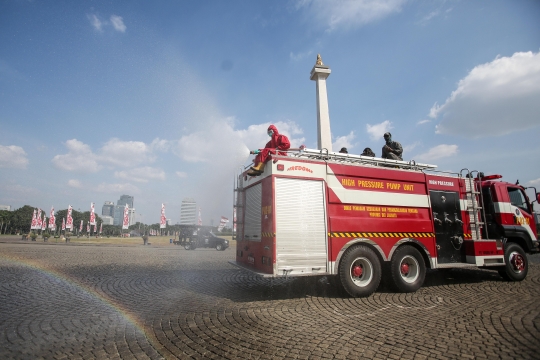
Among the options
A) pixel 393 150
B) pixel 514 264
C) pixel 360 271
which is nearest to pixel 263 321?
pixel 360 271

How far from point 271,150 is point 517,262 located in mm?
8307

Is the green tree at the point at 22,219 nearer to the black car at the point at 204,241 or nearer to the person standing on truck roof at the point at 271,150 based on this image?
the black car at the point at 204,241

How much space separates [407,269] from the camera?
7.38 metres

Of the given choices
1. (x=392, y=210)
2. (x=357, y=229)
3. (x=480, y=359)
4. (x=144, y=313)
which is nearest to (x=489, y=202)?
(x=392, y=210)

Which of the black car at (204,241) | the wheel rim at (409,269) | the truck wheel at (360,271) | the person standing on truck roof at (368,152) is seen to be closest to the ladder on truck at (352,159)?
the person standing on truck roof at (368,152)

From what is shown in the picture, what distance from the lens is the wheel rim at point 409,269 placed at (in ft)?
23.9

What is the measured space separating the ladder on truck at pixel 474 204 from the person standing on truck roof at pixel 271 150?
587 centimetres

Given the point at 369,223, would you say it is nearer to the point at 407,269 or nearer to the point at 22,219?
the point at 407,269

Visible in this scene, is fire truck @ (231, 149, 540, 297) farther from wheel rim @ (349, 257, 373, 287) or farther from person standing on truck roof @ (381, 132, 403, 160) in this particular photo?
person standing on truck roof @ (381, 132, 403, 160)

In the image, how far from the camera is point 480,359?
351 cm

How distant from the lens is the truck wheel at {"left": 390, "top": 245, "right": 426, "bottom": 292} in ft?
23.0

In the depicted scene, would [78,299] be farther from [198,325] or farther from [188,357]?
[188,357]

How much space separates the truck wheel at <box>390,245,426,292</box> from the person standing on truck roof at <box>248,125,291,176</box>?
387cm

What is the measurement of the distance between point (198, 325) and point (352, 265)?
3.69 m
